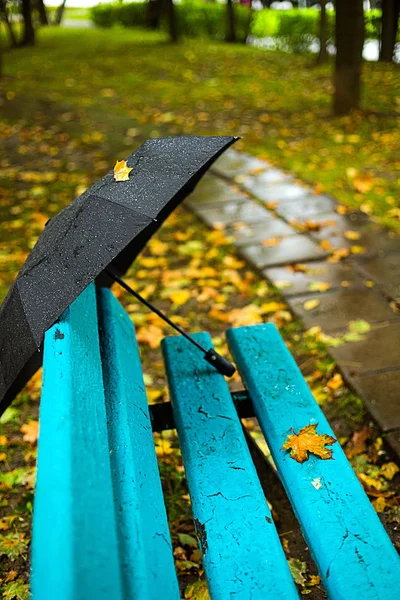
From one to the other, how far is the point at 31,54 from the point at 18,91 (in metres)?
5.28

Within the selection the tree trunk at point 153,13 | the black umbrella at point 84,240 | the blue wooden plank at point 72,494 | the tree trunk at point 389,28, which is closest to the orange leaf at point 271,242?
the black umbrella at point 84,240

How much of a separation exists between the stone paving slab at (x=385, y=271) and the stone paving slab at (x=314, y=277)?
76 mm

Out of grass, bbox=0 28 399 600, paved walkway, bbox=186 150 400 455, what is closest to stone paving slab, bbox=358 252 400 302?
paved walkway, bbox=186 150 400 455

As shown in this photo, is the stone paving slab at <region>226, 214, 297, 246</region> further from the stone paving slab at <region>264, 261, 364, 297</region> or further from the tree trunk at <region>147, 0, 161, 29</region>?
the tree trunk at <region>147, 0, 161, 29</region>

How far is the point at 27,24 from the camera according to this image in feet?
54.2

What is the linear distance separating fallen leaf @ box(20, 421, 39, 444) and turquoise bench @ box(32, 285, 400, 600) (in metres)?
0.92

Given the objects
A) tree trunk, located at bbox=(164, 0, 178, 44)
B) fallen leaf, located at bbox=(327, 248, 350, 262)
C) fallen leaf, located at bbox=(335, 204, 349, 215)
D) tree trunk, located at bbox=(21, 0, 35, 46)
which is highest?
tree trunk, located at bbox=(21, 0, 35, 46)

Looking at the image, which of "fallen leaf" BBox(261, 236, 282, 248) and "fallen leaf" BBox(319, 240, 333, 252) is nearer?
"fallen leaf" BBox(319, 240, 333, 252)

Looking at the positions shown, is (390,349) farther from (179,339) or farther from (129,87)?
(129,87)

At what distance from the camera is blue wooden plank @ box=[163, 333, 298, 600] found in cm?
138

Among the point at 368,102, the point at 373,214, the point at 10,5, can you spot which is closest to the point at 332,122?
the point at 368,102

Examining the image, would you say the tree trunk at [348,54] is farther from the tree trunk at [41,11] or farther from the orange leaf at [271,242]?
the tree trunk at [41,11]

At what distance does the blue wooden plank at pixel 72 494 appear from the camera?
3.05ft

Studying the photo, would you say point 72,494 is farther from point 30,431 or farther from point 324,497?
point 30,431
